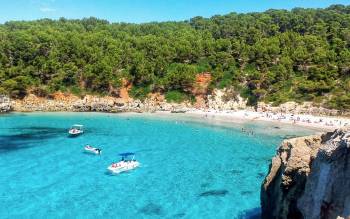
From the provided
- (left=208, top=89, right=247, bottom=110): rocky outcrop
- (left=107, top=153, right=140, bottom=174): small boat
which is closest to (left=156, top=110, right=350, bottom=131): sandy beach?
(left=208, top=89, right=247, bottom=110): rocky outcrop

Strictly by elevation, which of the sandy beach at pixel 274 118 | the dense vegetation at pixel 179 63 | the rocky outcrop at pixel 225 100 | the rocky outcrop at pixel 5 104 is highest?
the dense vegetation at pixel 179 63

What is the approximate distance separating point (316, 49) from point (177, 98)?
42738 mm

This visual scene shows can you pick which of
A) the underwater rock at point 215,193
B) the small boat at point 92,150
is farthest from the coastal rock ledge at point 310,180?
the small boat at point 92,150

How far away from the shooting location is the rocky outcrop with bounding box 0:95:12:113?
348ft

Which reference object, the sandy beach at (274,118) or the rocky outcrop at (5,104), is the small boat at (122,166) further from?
the rocky outcrop at (5,104)

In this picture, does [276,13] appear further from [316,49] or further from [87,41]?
[87,41]

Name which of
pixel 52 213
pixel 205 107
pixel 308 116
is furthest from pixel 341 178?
pixel 205 107

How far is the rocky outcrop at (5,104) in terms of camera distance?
10612 centimetres

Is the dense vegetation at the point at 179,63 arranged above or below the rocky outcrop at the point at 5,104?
above

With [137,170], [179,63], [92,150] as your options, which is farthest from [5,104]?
[137,170]

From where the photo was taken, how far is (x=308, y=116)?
3900 inches

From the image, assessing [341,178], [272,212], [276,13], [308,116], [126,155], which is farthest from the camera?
[276,13]

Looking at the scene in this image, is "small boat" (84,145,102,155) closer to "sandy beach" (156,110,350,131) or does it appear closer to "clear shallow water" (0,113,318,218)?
"clear shallow water" (0,113,318,218)

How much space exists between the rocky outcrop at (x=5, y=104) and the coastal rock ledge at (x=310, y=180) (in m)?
88.0
